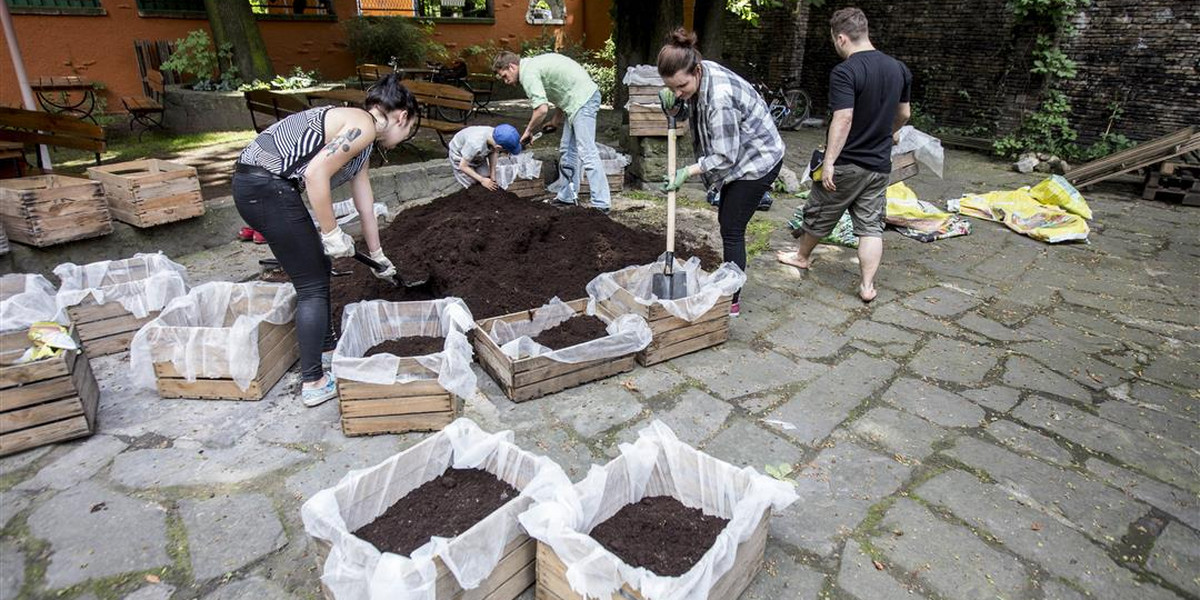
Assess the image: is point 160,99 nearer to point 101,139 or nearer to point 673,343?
point 101,139

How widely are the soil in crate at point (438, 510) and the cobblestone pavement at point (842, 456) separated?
0.31m

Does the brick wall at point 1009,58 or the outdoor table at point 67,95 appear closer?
the brick wall at point 1009,58

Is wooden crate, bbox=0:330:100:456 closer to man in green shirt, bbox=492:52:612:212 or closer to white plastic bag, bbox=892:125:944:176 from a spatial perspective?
man in green shirt, bbox=492:52:612:212

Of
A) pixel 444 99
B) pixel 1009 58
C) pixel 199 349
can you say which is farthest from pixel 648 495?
pixel 1009 58

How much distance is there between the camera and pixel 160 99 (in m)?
9.95

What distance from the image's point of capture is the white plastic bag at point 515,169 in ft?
20.4

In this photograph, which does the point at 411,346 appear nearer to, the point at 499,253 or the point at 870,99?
the point at 499,253

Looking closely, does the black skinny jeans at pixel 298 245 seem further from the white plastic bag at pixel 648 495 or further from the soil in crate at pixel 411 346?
the white plastic bag at pixel 648 495

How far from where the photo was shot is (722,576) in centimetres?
186

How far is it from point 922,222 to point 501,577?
18.1ft

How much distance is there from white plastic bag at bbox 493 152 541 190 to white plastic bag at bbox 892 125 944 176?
11.7 ft

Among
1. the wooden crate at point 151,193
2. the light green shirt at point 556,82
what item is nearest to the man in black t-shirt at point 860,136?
the light green shirt at point 556,82

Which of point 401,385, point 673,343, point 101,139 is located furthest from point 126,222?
point 673,343

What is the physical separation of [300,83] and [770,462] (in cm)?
1041
